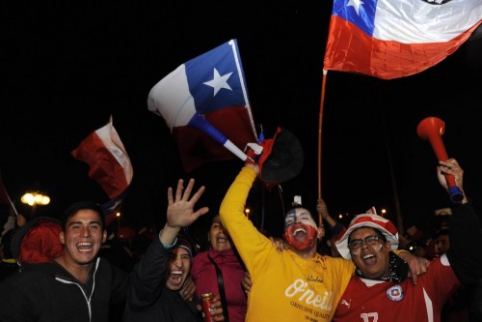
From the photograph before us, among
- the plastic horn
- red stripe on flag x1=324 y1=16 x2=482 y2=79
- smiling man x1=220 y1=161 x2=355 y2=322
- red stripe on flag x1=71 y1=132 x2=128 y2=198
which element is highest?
red stripe on flag x1=324 y1=16 x2=482 y2=79

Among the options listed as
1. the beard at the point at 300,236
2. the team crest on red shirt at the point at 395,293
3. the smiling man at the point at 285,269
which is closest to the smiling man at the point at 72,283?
the smiling man at the point at 285,269

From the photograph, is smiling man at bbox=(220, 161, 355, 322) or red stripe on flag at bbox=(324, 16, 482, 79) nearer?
smiling man at bbox=(220, 161, 355, 322)

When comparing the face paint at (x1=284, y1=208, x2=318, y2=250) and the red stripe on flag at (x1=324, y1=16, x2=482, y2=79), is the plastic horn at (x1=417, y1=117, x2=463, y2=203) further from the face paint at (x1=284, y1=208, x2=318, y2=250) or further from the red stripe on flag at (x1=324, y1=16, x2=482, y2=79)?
the red stripe on flag at (x1=324, y1=16, x2=482, y2=79)

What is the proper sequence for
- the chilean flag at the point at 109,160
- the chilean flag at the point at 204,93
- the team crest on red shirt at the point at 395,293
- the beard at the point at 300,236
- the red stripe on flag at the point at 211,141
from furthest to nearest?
the chilean flag at the point at 109,160
the red stripe on flag at the point at 211,141
the chilean flag at the point at 204,93
the beard at the point at 300,236
the team crest on red shirt at the point at 395,293

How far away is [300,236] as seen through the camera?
384cm

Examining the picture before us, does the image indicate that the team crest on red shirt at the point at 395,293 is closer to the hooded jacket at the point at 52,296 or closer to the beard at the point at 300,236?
the beard at the point at 300,236

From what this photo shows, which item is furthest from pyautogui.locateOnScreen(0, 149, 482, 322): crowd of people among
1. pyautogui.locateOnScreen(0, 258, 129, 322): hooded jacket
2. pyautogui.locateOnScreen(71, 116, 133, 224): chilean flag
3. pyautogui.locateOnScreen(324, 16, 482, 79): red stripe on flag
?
pyautogui.locateOnScreen(71, 116, 133, 224): chilean flag

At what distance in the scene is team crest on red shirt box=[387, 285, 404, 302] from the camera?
11.4 ft

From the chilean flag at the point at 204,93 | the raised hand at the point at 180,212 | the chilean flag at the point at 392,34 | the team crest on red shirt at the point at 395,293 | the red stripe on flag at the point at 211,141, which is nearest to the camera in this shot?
the raised hand at the point at 180,212

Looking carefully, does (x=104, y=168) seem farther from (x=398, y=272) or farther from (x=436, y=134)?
(x=436, y=134)

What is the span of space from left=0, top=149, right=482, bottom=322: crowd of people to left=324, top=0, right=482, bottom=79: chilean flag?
1.99 meters

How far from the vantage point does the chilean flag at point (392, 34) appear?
15.8ft

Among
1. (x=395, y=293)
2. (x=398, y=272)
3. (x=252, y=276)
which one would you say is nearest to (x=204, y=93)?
(x=252, y=276)

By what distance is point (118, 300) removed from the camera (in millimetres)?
3449
